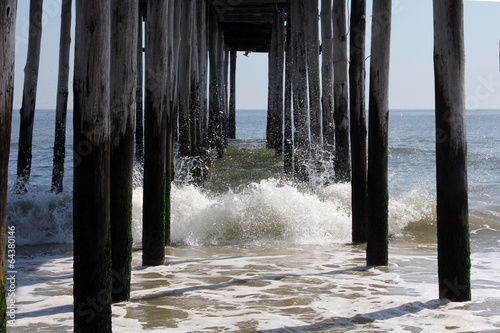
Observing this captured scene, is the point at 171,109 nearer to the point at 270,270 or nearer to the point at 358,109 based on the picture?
the point at 358,109

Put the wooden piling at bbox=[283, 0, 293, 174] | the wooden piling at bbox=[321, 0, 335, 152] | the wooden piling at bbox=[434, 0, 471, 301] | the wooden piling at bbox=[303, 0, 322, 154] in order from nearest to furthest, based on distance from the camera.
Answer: the wooden piling at bbox=[434, 0, 471, 301], the wooden piling at bbox=[321, 0, 335, 152], the wooden piling at bbox=[303, 0, 322, 154], the wooden piling at bbox=[283, 0, 293, 174]

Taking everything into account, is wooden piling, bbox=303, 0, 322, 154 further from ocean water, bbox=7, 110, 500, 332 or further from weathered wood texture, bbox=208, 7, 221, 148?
weathered wood texture, bbox=208, 7, 221, 148

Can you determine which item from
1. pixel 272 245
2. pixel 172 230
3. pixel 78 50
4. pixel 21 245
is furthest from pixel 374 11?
A: pixel 21 245

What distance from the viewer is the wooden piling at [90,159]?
127 inches

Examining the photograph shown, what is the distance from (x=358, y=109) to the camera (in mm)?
6477

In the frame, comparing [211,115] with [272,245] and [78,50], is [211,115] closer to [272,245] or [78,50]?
[272,245]

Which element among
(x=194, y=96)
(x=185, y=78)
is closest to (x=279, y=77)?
(x=194, y=96)

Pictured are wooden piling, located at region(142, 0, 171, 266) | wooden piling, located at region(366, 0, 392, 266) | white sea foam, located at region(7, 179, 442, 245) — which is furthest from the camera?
white sea foam, located at region(7, 179, 442, 245)

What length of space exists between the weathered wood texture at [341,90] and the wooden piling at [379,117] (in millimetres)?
2360

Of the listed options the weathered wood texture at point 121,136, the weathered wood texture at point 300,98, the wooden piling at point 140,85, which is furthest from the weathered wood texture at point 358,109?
the wooden piling at point 140,85

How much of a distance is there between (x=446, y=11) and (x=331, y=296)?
2156 mm

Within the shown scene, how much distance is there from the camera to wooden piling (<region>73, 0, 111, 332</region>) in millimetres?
3227

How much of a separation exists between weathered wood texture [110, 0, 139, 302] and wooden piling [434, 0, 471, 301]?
207cm

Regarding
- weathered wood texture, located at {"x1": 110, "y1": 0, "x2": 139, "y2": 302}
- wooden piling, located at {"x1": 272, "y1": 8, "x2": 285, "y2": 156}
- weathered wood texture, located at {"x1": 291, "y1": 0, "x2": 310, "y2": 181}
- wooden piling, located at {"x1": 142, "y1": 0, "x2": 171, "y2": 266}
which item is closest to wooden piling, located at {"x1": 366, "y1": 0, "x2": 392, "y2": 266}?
wooden piling, located at {"x1": 142, "y1": 0, "x2": 171, "y2": 266}
